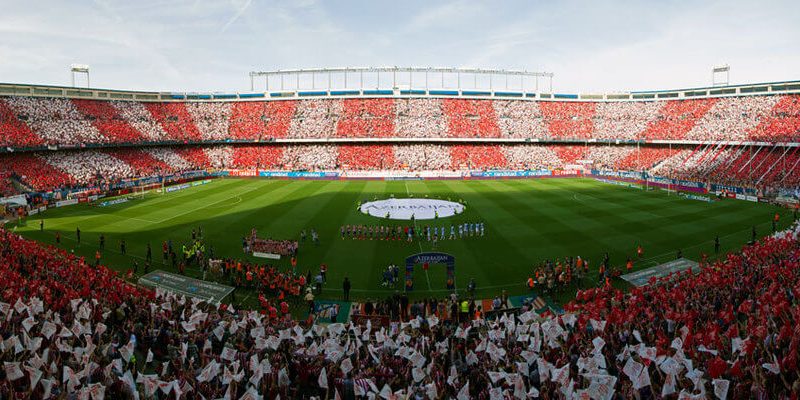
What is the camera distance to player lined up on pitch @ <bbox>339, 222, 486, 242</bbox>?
31359 mm

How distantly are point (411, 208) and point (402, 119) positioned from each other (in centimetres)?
4507

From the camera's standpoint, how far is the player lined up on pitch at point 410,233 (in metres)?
31.4

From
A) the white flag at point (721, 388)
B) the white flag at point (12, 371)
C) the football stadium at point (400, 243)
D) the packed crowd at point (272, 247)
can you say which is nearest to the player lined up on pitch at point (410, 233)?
the football stadium at point (400, 243)

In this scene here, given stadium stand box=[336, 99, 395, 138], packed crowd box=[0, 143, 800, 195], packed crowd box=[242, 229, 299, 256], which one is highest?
stadium stand box=[336, 99, 395, 138]

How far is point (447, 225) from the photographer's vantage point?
34.9m

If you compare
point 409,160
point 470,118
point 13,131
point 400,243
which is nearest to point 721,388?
point 400,243

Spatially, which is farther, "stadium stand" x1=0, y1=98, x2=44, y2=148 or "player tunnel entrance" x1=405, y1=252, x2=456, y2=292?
"stadium stand" x1=0, y1=98, x2=44, y2=148

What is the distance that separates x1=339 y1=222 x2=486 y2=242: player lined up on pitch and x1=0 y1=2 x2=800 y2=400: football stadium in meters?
0.21

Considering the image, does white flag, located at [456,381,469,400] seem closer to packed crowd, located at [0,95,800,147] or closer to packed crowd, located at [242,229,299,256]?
packed crowd, located at [242,229,299,256]

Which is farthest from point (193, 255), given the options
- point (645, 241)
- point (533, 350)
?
point (645, 241)

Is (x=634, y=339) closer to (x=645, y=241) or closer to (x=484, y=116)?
(x=645, y=241)

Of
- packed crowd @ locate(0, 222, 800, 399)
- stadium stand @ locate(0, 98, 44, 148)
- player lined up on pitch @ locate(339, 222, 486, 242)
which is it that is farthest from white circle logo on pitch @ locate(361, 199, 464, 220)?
stadium stand @ locate(0, 98, 44, 148)

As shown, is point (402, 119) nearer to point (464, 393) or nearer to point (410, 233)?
point (410, 233)

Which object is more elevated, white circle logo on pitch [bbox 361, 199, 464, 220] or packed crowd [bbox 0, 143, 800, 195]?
packed crowd [bbox 0, 143, 800, 195]
